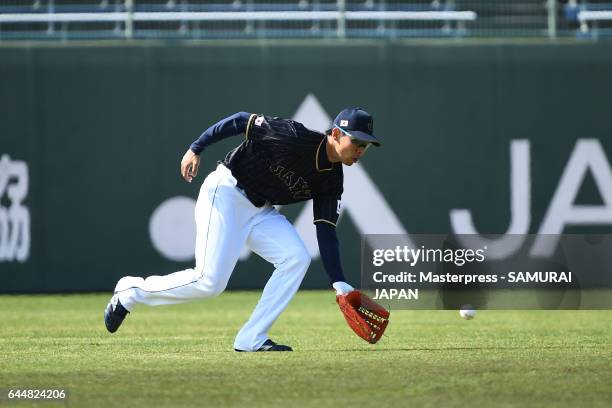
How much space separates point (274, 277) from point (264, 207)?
514mm

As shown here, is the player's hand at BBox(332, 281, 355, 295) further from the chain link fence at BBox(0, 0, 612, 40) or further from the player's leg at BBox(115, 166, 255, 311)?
the chain link fence at BBox(0, 0, 612, 40)

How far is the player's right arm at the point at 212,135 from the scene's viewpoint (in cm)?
816

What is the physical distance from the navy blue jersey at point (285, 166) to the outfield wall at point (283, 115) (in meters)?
7.21

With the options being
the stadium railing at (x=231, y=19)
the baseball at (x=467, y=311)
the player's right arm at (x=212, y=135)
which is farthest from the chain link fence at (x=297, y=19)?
the player's right arm at (x=212, y=135)

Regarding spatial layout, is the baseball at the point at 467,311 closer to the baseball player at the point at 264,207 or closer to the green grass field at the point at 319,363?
the green grass field at the point at 319,363

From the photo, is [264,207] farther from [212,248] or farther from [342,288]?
[342,288]

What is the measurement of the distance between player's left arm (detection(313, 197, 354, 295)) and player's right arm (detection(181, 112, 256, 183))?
0.74 meters

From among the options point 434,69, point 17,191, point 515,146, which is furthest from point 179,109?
point 515,146

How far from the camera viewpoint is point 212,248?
826 centimetres

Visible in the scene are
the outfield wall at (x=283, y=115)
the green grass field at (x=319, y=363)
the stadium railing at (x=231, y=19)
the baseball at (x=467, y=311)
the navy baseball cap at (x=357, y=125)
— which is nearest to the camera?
the green grass field at (x=319, y=363)

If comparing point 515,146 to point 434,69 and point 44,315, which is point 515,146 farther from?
point 44,315

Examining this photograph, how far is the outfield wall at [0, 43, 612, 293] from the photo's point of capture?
51.7 feet

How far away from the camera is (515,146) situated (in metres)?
16.1

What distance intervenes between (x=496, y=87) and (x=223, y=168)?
8377mm
